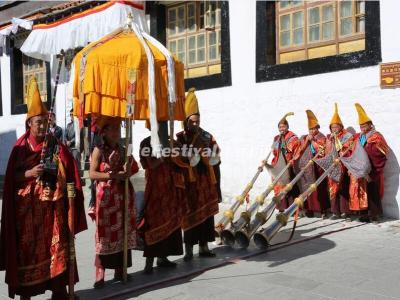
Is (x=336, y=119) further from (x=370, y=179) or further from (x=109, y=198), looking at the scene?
(x=109, y=198)

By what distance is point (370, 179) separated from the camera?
24.4 ft

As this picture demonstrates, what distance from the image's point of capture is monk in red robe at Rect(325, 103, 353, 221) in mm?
7664

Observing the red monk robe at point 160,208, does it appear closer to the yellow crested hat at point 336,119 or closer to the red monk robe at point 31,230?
the red monk robe at point 31,230

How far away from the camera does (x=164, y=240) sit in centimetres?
522

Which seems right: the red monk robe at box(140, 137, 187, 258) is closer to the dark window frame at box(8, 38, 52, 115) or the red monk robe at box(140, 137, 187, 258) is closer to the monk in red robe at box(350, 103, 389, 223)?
the monk in red robe at box(350, 103, 389, 223)

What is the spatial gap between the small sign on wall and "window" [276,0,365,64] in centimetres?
70

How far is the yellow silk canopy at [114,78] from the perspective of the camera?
4727 mm

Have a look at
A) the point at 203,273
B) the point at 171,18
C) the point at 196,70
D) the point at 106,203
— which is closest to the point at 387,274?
the point at 203,273

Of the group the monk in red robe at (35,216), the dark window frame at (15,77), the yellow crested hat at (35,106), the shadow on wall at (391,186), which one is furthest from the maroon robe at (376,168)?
the dark window frame at (15,77)

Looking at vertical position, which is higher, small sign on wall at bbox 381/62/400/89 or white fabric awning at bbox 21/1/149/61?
white fabric awning at bbox 21/1/149/61

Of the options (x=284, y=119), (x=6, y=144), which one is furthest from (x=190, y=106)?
(x=6, y=144)

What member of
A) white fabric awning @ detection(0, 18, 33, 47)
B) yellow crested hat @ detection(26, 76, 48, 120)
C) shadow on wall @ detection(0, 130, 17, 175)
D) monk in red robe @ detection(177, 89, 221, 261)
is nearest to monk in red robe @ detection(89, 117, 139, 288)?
yellow crested hat @ detection(26, 76, 48, 120)

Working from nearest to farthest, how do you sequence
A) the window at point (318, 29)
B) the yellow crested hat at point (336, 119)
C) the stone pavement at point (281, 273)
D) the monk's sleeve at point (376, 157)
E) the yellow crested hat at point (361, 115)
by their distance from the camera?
the stone pavement at point (281, 273), the monk's sleeve at point (376, 157), the yellow crested hat at point (361, 115), the yellow crested hat at point (336, 119), the window at point (318, 29)

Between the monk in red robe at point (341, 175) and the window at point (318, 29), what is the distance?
1256mm
